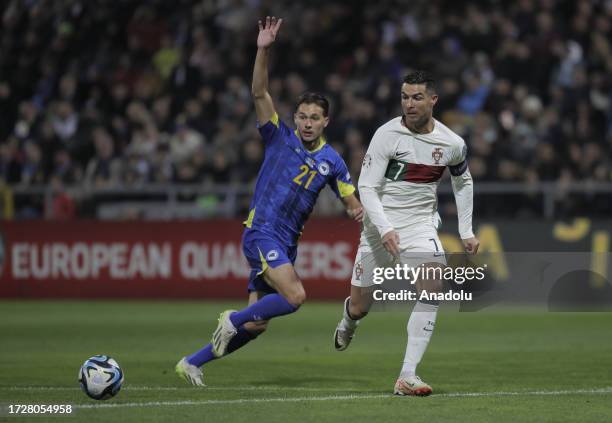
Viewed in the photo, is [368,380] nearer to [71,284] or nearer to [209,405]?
[209,405]

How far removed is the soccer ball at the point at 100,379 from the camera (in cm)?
863

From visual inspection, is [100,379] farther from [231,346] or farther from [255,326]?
[255,326]

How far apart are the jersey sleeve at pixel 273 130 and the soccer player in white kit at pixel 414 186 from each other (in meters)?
0.73

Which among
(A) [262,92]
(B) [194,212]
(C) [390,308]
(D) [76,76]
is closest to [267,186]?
(A) [262,92]

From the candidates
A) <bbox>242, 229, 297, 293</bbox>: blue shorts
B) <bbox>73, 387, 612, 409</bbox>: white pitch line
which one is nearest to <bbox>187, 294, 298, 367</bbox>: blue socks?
<bbox>242, 229, 297, 293</bbox>: blue shorts

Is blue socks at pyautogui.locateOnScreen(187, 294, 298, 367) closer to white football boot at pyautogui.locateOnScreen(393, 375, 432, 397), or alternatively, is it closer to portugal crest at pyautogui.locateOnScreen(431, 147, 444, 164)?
white football boot at pyautogui.locateOnScreen(393, 375, 432, 397)

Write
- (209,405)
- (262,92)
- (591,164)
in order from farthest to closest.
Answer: (591,164) < (262,92) < (209,405)

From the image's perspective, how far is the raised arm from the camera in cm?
924

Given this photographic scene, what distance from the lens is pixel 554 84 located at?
21.0m

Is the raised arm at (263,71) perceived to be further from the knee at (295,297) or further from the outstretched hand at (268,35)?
the knee at (295,297)

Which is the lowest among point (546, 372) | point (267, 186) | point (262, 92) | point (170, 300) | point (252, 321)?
point (170, 300)

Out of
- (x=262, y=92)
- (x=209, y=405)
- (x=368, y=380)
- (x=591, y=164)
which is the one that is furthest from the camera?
(x=591, y=164)

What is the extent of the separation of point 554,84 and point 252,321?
12753 mm

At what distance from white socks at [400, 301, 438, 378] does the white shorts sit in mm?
375
